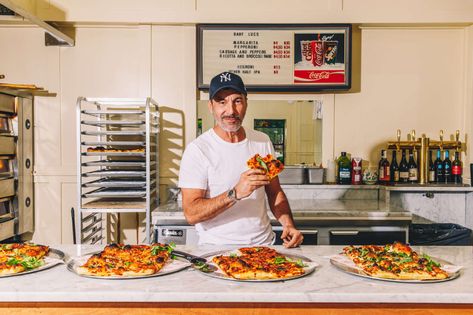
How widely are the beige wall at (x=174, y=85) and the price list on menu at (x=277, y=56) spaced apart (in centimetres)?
21

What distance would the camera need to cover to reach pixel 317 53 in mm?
4309

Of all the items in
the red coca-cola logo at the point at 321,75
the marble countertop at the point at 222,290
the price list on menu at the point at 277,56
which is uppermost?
the price list on menu at the point at 277,56

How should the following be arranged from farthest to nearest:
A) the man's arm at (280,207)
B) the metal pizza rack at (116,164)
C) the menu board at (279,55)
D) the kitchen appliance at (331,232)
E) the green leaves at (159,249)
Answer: the menu board at (279,55)
the metal pizza rack at (116,164)
the kitchen appliance at (331,232)
the man's arm at (280,207)
the green leaves at (159,249)

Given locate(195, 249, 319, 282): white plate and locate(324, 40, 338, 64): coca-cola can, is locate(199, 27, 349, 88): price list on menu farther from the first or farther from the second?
locate(195, 249, 319, 282): white plate

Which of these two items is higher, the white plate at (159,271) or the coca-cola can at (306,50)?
the coca-cola can at (306,50)

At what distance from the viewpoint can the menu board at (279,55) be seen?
4270 mm

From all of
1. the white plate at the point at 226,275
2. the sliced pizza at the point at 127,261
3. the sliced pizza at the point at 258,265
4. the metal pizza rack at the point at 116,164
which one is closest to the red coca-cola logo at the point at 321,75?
the metal pizza rack at the point at 116,164

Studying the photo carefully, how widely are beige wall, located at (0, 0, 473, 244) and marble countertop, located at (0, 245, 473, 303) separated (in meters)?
2.88

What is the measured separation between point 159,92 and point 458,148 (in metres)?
3.03

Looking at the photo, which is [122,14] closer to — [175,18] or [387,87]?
→ [175,18]

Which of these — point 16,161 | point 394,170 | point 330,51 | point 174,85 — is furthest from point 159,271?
point 394,170

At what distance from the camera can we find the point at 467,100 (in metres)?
4.40

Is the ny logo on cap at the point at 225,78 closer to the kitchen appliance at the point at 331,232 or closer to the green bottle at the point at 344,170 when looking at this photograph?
the kitchen appliance at the point at 331,232

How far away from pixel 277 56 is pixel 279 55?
0.07ft
